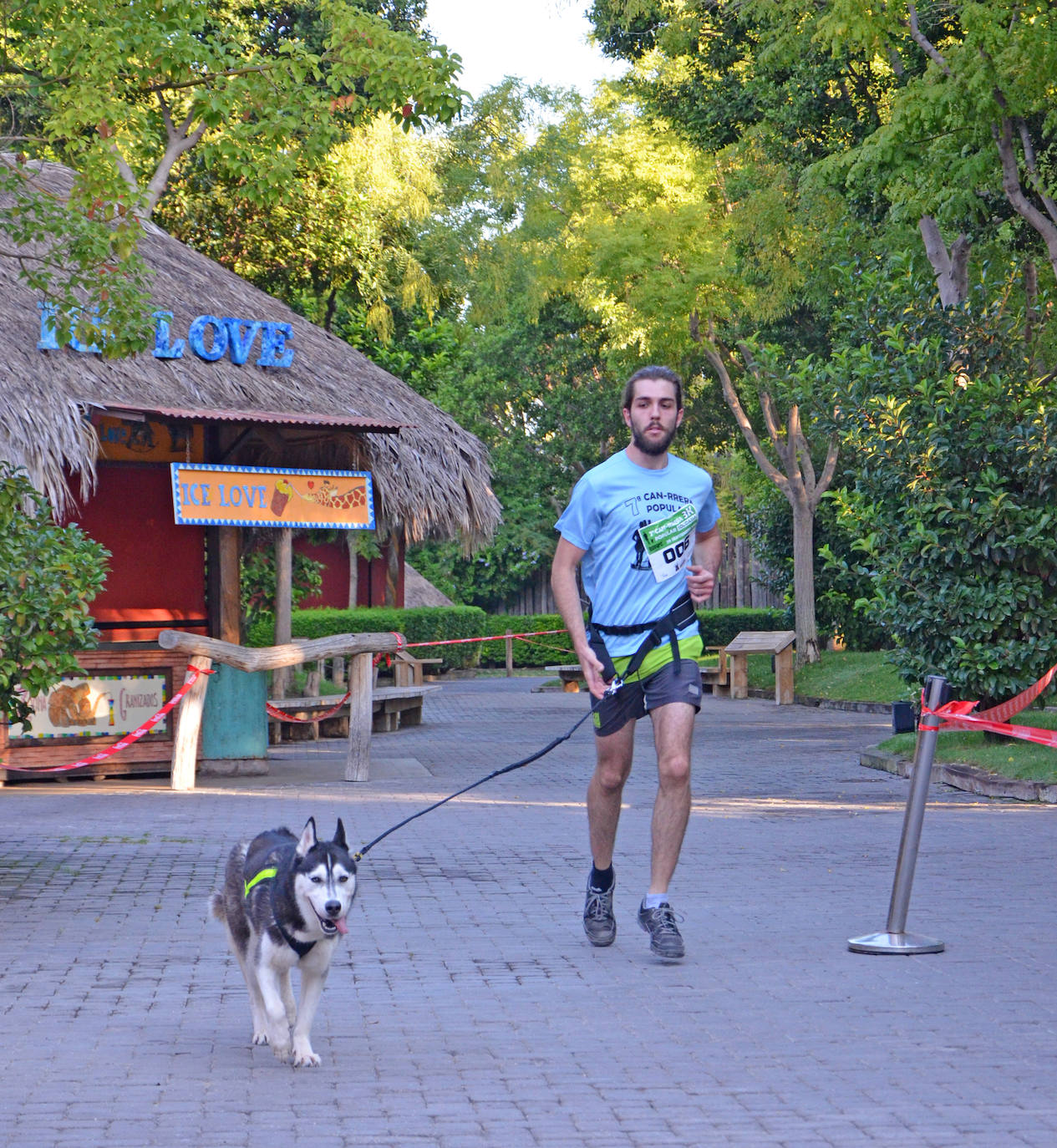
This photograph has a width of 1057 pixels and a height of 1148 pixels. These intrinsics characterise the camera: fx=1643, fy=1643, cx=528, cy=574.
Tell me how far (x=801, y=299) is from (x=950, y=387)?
13.0 meters

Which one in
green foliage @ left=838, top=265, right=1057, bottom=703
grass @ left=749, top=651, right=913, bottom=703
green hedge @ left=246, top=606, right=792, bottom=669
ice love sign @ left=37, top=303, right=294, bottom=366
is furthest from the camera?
green hedge @ left=246, top=606, right=792, bottom=669

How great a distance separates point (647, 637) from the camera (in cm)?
684

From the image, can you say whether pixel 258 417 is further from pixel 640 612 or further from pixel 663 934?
pixel 663 934

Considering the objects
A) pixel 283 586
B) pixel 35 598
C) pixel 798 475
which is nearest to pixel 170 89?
pixel 35 598

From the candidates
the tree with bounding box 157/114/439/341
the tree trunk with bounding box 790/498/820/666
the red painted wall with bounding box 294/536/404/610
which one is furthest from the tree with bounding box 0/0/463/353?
the red painted wall with bounding box 294/536/404/610

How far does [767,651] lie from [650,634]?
69.6ft

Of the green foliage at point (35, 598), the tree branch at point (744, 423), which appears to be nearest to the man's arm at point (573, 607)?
the green foliage at point (35, 598)

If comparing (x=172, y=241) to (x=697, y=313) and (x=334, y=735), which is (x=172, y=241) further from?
(x=697, y=313)

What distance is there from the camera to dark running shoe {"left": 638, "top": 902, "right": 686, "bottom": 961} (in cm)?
659

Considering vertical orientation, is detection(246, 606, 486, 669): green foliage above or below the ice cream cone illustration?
below

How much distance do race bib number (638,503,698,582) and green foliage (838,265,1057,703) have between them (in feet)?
25.5

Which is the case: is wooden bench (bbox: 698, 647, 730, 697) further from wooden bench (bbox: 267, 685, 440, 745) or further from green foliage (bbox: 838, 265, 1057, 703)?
green foliage (bbox: 838, 265, 1057, 703)

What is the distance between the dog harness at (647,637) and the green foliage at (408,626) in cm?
2289

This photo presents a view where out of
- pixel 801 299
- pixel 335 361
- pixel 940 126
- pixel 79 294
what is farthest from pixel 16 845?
pixel 801 299
